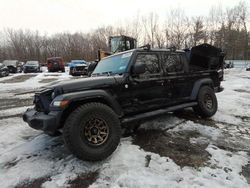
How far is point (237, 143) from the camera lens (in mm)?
4531

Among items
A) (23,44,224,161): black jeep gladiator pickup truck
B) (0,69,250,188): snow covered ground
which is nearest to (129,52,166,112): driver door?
(23,44,224,161): black jeep gladiator pickup truck

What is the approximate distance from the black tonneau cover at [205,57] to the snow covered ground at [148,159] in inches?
70.8

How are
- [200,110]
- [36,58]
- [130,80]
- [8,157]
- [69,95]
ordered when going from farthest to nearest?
[36,58], [200,110], [130,80], [8,157], [69,95]

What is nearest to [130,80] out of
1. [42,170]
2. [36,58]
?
[42,170]

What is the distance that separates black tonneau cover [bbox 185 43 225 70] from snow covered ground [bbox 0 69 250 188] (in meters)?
1.80

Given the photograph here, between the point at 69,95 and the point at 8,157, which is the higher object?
the point at 69,95

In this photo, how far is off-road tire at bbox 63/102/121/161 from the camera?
11.6 feet

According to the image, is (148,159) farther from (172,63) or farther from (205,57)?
(205,57)

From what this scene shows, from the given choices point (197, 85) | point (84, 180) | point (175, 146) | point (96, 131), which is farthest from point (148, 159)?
point (197, 85)

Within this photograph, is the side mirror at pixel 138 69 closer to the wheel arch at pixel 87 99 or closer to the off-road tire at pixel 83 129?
the wheel arch at pixel 87 99

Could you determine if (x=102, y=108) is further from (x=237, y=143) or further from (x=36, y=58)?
(x=36, y=58)

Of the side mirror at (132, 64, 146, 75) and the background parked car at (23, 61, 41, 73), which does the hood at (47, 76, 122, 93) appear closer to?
the side mirror at (132, 64, 146, 75)

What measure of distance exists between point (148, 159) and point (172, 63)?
258 cm

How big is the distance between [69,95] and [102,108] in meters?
0.58
